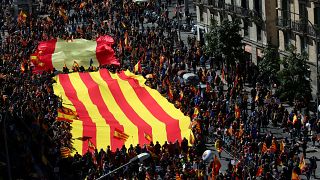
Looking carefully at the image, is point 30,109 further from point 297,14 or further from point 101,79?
point 297,14

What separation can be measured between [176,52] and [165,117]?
21230mm

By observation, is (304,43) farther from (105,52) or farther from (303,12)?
(105,52)

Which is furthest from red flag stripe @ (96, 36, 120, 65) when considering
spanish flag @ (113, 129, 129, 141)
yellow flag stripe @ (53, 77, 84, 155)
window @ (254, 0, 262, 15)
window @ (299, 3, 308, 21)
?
spanish flag @ (113, 129, 129, 141)

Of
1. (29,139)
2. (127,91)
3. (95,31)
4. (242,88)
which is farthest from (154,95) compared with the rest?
(95,31)

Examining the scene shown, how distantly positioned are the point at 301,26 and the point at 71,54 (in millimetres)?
18683

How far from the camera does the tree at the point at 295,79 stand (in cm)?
5684

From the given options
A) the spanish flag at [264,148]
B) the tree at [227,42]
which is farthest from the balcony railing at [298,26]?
Answer: the spanish flag at [264,148]

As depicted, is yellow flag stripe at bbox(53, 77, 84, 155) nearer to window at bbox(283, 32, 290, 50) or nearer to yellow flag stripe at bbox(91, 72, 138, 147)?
yellow flag stripe at bbox(91, 72, 138, 147)

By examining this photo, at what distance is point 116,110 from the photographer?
55.5 m

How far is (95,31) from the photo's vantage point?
8781 cm

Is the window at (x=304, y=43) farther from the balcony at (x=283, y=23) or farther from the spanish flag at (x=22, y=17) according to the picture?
the spanish flag at (x=22, y=17)

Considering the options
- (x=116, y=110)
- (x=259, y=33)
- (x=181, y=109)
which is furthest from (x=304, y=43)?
(x=116, y=110)

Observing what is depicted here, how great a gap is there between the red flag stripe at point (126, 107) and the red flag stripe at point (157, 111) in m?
0.99

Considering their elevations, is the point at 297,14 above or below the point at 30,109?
above
